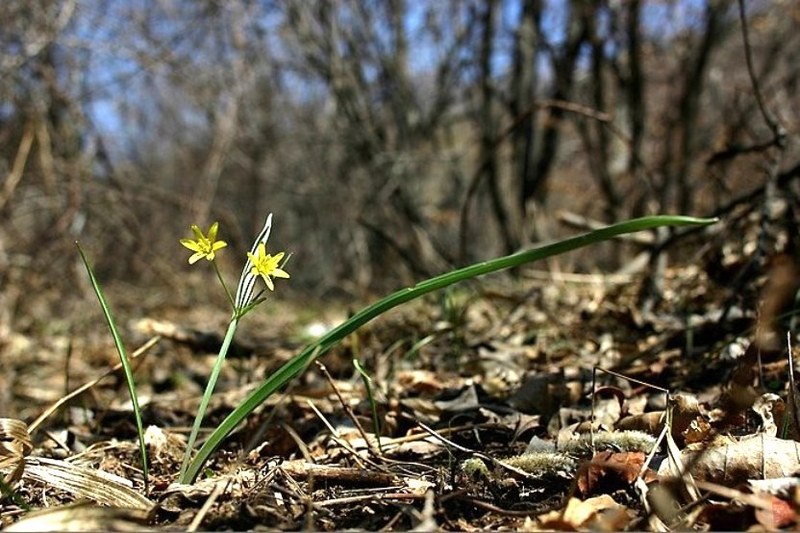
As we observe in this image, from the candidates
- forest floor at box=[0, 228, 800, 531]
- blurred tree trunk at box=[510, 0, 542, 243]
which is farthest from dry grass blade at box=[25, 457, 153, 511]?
blurred tree trunk at box=[510, 0, 542, 243]

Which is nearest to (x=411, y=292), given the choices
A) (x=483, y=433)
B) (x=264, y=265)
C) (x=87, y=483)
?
(x=264, y=265)

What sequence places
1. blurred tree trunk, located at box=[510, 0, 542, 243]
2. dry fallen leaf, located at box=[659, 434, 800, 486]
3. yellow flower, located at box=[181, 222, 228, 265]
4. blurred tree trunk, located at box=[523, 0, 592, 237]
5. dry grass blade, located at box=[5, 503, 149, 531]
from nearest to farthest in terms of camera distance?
1. dry grass blade, located at box=[5, 503, 149, 531]
2. dry fallen leaf, located at box=[659, 434, 800, 486]
3. yellow flower, located at box=[181, 222, 228, 265]
4. blurred tree trunk, located at box=[523, 0, 592, 237]
5. blurred tree trunk, located at box=[510, 0, 542, 243]

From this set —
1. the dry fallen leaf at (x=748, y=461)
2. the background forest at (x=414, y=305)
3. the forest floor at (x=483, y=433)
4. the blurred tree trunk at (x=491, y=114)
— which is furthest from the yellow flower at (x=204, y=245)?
the blurred tree trunk at (x=491, y=114)

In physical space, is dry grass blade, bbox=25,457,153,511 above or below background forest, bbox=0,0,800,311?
below

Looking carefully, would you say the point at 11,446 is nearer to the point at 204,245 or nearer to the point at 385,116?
the point at 204,245

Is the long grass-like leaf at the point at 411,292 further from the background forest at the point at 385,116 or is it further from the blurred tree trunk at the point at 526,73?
the blurred tree trunk at the point at 526,73

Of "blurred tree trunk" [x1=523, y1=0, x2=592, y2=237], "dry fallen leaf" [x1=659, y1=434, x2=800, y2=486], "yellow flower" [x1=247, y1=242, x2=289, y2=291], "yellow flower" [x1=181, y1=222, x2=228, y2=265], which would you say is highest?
"blurred tree trunk" [x1=523, y1=0, x2=592, y2=237]

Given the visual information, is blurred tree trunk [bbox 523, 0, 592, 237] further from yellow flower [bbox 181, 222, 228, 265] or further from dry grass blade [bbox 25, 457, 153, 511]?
dry grass blade [bbox 25, 457, 153, 511]

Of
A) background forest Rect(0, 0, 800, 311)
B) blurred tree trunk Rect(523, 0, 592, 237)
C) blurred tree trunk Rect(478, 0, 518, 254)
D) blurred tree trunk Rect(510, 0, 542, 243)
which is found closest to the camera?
background forest Rect(0, 0, 800, 311)
